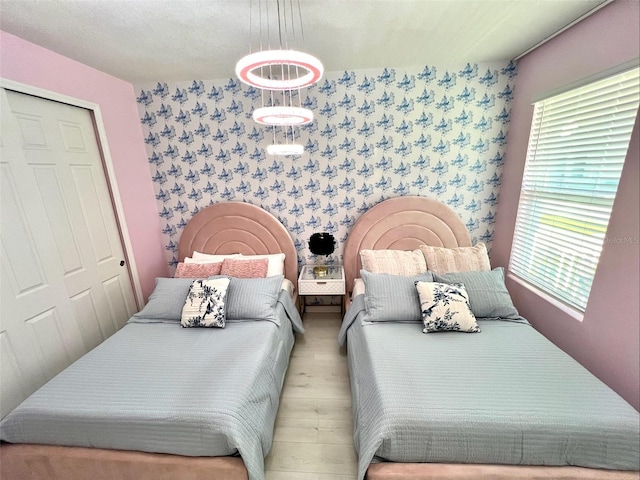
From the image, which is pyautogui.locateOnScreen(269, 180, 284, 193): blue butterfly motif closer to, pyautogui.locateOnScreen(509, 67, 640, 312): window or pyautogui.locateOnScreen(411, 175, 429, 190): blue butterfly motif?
pyautogui.locateOnScreen(411, 175, 429, 190): blue butterfly motif

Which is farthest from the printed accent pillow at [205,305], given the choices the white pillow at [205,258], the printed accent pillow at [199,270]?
the white pillow at [205,258]

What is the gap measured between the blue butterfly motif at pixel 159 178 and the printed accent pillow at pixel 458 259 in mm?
2654

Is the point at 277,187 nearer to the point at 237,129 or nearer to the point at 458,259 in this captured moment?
the point at 237,129

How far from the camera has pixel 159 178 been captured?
2793 millimetres

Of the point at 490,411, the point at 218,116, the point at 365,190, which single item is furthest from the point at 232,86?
the point at 490,411

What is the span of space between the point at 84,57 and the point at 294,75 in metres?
1.52

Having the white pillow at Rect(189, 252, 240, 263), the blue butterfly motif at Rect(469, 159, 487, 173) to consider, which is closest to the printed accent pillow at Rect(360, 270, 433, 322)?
the blue butterfly motif at Rect(469, 159, 487, 173)

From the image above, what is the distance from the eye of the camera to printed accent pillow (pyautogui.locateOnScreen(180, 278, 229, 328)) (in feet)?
6.66

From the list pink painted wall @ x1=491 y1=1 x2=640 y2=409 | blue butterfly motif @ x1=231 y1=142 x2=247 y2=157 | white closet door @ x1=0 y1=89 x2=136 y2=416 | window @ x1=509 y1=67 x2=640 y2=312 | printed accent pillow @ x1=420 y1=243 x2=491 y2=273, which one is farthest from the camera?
blue butterfly motif @ x1=231 y1=142 x2=247 y2=157

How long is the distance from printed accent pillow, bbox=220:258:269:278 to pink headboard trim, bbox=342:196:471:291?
2.95 feet

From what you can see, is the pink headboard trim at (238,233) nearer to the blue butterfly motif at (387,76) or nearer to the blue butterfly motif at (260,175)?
the blue butterfly motif at (260,175)

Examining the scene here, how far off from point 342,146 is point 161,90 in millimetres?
1754

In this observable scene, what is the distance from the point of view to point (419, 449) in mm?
1255

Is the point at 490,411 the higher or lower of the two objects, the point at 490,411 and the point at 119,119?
the lower
